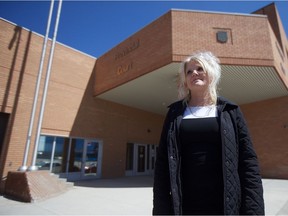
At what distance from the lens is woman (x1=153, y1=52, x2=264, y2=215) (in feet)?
4.59

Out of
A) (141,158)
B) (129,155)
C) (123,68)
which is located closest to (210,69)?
(123,68)

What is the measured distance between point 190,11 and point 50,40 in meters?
7.90

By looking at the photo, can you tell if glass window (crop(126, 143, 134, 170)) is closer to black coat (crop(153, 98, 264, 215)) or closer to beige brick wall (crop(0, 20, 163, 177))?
beige brick wall (crop(0, 20, 163, 177))

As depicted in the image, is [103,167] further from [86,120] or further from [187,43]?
[187,43]

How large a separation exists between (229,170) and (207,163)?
0.14 m

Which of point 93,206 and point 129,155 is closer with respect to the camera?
point 93,206

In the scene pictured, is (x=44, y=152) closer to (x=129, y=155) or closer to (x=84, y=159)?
(x=84, y=159)

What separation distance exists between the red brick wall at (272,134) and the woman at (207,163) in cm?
1408

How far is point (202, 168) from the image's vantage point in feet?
4.75

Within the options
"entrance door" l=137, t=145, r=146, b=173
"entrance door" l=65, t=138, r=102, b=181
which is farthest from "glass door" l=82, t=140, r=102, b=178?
"entrance door" l=137, t=145, r=146, b=173

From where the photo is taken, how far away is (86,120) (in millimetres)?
13758

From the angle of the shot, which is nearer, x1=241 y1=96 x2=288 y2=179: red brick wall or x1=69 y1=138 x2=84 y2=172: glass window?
x1=69 y1=138 x2=84 y2=172: glass window

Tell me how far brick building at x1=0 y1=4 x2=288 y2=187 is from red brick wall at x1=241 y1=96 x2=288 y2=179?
0.18 ft

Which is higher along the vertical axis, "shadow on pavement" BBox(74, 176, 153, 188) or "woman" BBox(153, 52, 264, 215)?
"woman" BBox(153, 52, 264, 215)
